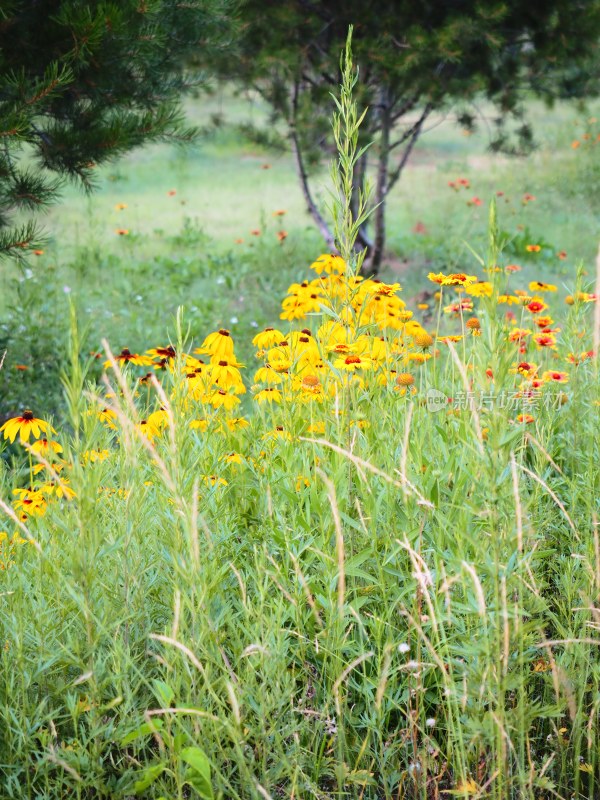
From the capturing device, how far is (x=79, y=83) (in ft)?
14.6

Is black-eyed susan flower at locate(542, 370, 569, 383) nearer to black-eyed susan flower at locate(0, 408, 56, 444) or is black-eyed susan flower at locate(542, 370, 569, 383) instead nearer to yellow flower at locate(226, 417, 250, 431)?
yellow flower at locate(226, 417, 250, 431)

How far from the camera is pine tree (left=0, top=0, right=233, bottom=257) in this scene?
3.95 m

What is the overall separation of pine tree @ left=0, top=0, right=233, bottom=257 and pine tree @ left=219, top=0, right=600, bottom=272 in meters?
1.63

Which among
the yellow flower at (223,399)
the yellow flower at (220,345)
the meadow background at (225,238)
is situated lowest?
the meadow background at (225,238)

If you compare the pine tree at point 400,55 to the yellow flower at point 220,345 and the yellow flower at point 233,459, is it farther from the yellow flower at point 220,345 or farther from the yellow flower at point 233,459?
the yellow flower at point 233,459

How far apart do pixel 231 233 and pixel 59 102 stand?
5.39 m

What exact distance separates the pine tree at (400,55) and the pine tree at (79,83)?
1.63 m

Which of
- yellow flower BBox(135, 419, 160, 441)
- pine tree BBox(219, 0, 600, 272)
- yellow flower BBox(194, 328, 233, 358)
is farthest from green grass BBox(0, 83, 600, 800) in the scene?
pine tree BBox(219, 0, 600, 272)

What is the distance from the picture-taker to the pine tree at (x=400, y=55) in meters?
6.28

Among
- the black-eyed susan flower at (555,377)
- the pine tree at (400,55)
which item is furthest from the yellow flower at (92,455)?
the pine tree at (400,55)

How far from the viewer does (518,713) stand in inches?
70.6

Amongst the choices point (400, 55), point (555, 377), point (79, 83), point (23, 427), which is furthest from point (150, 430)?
point (400, 55)

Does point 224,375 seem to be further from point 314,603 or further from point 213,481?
point 314,603

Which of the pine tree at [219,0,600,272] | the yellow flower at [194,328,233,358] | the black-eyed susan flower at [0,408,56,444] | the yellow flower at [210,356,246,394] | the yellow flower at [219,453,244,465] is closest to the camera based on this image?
the yellow flower at [219,453,244,465]
